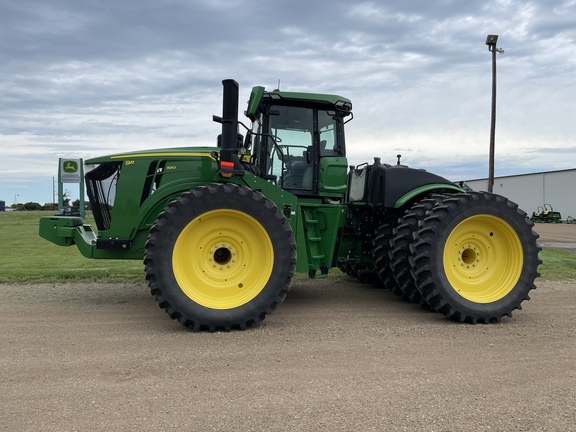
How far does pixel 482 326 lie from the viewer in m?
6.26

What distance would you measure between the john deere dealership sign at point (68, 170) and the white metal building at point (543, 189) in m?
36.4

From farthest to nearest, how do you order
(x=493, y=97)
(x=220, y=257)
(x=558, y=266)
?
(x=493, y=97), (x=558, y=266), (x=220, y=257)

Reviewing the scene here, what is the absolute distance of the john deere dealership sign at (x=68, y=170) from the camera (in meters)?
12.3

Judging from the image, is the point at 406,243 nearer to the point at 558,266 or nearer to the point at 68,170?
the point at 558,266

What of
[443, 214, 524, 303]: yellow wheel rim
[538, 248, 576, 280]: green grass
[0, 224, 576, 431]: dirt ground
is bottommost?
[0, 224, 576, 431]: dirt ground

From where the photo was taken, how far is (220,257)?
20.3ft

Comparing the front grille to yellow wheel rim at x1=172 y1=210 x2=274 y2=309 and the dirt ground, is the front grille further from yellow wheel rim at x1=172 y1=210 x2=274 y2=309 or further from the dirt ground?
yellow wheel rim at x1=172 y1=210 x2=274 y2=309

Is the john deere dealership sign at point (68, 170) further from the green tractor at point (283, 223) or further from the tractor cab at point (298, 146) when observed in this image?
the tractor cab at point (298, 146)

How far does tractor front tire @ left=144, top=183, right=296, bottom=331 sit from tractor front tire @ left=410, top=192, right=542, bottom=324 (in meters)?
1.77

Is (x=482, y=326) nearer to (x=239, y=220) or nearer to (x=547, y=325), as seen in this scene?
(x=547, y=325)

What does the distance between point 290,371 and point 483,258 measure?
11.6 feet

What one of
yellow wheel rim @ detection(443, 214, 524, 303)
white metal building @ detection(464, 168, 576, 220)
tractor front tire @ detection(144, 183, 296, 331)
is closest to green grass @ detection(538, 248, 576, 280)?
yellow wheel rim @ detection(443, 214, 524, 303)

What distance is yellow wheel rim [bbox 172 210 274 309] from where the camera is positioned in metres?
5.89

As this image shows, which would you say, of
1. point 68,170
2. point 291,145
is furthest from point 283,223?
point 68,170
